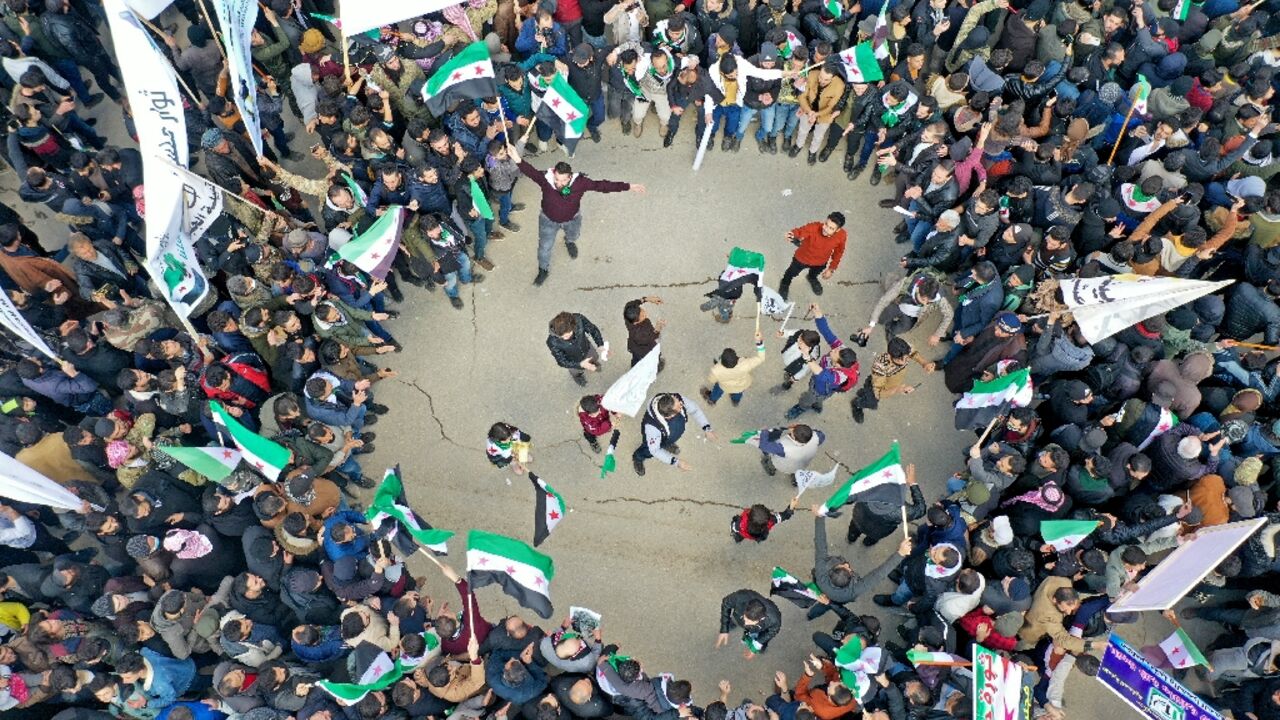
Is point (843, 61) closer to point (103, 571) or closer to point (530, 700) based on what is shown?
point (530, 700)

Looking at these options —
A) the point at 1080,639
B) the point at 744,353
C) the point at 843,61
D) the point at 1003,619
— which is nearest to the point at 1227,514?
the point at 1080,639

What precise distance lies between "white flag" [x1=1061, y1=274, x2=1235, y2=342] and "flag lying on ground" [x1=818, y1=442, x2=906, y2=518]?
228 cm

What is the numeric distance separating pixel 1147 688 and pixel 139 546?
28.3 ft

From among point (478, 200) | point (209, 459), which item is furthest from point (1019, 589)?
point (209, 459)

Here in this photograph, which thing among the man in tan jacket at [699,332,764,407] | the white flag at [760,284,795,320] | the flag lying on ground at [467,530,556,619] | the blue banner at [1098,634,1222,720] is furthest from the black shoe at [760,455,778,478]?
the blue banner at [1098,634,1222,720]

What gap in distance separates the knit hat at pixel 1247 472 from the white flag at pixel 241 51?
9.39 meters

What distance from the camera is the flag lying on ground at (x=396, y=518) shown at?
788cm

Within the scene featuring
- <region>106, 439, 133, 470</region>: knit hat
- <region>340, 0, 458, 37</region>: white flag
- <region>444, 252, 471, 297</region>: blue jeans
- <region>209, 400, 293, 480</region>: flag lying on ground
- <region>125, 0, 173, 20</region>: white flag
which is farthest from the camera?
<region>444, 252, 471, 297</region>: blue jeans

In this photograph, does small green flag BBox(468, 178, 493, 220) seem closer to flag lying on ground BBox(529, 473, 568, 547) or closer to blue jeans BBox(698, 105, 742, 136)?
flag lying on ground BBox(529, 473, 568, 547)

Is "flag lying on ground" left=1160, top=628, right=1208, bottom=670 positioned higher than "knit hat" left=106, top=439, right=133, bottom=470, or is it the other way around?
"knit hat" left=106, top=439, right=133, bottom=470

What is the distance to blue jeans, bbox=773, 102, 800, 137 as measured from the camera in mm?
10969

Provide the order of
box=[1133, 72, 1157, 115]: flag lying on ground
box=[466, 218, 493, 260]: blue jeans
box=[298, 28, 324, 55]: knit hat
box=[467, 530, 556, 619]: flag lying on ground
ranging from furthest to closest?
1. box=[298, 28, 324, 55]: knit hat
2. box=[466, 218, 493, 260]: blue jeans
3. box=[1133, 72, 1157, 115]: flag lying on ground
4. box=[467, 530, 556, 619]: flag lying on ground

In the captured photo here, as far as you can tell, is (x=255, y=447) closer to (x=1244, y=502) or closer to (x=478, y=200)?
(x=478, y=200)

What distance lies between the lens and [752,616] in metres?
7.50
